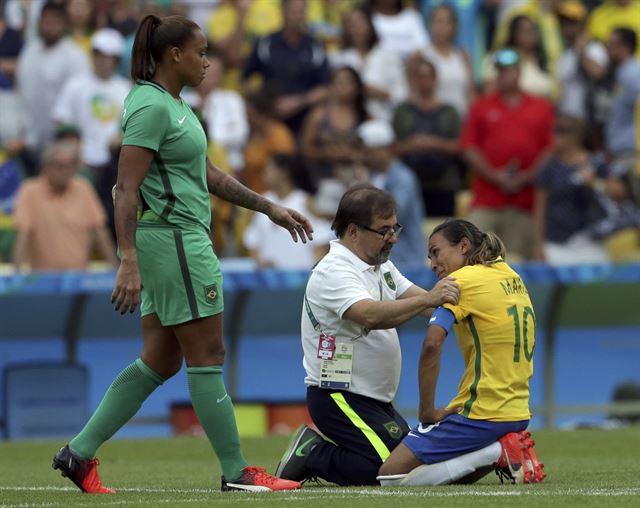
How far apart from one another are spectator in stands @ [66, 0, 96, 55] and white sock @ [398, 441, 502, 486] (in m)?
10.1

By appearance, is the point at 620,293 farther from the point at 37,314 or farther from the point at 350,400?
the point at 350,400

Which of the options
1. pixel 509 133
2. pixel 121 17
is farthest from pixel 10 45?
pixel 509 133

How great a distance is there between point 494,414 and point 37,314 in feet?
23.1

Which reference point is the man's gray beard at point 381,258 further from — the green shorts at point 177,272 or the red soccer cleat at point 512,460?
the red soccer cleat at point 512,460

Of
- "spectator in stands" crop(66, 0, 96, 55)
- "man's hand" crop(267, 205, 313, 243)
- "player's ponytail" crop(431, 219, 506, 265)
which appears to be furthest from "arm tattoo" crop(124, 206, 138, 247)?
"spectator in stands" crop(66, 0, 96, 55)

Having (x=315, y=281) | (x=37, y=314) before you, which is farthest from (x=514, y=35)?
(x=315, y=281)

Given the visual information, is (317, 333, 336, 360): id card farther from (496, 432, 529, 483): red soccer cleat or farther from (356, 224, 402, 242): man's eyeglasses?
(496, 432, 529, 483): red soccer cleat

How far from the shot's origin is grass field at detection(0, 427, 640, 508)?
6172 mm

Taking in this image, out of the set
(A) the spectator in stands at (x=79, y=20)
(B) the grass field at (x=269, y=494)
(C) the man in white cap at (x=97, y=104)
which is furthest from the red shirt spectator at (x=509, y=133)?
(A) the spectator in stands at (x=79, y=20)

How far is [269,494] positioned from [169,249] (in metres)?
1.14

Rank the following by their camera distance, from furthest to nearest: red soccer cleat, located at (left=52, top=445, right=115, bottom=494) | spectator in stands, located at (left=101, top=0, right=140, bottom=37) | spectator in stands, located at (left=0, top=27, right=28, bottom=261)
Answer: spectator in stands, located at (left=101, top=0, right=140, bottom=37), spectator in stands, located at (left=0, top=27, right=28, bottom=261), red soccer cleat, located at (left=52, top=445, right=115, bottom=494)

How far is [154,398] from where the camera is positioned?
13.3 meters

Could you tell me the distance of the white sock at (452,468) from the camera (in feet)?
22.3

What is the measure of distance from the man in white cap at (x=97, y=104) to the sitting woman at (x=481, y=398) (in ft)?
28.5
